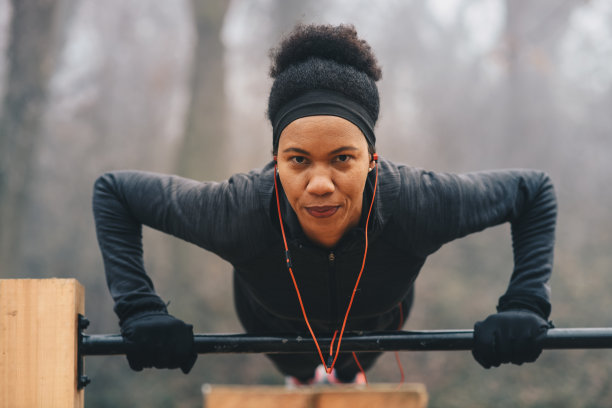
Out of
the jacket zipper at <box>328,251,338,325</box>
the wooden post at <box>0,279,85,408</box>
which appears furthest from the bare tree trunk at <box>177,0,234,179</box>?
the wooden post at <box>0,279,85,408</box>

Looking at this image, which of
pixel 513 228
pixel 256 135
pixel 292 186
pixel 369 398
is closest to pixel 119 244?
pixel 292 186

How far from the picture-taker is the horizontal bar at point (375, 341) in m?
1.72

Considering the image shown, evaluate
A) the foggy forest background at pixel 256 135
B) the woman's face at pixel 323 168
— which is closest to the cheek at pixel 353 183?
the woman's face at pixel 323 168

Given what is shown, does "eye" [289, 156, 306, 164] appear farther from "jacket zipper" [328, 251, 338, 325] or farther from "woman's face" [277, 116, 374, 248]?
"jacket zipper" [328, 251, 338, 325]

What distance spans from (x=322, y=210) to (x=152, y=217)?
63 cm

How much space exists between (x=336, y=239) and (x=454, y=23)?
7982 mm

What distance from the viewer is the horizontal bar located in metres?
1.72

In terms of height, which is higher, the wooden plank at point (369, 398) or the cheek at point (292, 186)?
the cheek at point (292, 186)

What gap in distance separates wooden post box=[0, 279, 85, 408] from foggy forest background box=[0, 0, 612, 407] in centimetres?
469

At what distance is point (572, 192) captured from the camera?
806 centimetres

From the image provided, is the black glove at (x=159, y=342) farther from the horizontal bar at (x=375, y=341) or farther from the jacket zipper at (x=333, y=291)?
the jacket zipper at (x=333, y=291)

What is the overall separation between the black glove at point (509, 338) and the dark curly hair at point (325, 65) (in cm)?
75

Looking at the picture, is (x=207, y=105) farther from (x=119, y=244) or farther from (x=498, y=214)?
(x=498, y=214)

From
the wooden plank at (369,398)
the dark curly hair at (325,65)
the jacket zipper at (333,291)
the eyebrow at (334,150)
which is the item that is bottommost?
the wooden plank at (369,398)
